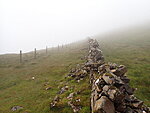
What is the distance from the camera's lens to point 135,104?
11.5 meters

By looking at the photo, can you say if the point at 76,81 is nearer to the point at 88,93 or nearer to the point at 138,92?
the point at 88,93

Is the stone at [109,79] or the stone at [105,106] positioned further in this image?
the stone at [109,79]

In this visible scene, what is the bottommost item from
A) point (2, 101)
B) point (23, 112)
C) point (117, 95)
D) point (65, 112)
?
point (2, 101)

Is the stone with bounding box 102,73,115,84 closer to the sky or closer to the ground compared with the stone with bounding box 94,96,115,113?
closer to the sky

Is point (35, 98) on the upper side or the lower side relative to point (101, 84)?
lower

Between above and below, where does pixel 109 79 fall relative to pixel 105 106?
above

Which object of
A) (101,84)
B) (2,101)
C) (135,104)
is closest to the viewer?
(135,104)

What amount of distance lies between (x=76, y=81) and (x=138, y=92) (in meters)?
9.92

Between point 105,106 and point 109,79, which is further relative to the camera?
point 109,79

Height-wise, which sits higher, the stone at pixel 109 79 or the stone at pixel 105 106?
the stone at pixel 109 79

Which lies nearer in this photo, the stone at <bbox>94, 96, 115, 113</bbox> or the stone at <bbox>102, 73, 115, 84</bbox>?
the stone at <bbox>94, 96, 115, 113</bbox>

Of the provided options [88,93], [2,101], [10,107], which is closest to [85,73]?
[88,93]

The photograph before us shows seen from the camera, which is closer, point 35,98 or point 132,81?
point 35,98

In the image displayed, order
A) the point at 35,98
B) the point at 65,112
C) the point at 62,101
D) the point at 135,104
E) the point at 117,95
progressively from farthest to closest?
1. the point at 35,98
2. the point at 62,101
3. the point at 65,112
4. the point at 135,104
5. the point at 117,95
